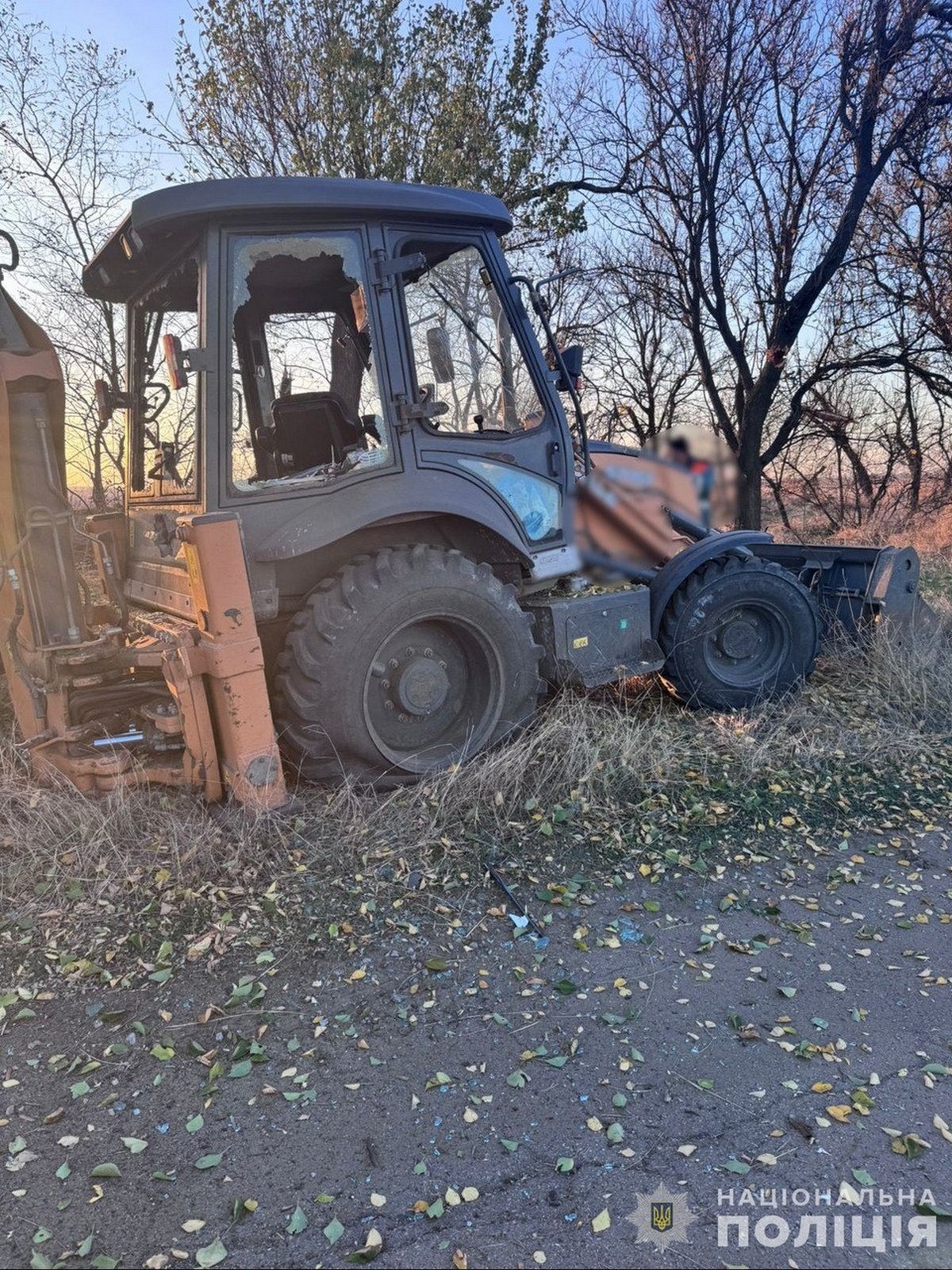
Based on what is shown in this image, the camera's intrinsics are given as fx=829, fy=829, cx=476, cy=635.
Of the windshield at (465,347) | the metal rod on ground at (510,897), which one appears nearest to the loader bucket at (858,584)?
the windshield at (465,347)

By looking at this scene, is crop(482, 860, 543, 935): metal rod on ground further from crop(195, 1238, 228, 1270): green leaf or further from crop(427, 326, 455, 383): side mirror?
crop(427, 326, 455, 383): side mirror

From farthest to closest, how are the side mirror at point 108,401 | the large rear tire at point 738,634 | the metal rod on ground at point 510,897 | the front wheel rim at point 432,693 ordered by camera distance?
the large rear tire at point 738,634 < the side mirror at point 108,401 < the front wheel rim at point 432,693 < the metal rod on ground at point 510,897

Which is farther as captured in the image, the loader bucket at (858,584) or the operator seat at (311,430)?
the loader bucket at (858,584)

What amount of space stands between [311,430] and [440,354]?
81 centimetres

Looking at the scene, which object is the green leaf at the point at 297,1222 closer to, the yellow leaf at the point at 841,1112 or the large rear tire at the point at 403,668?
the yellow leaf at the point at 841,1112

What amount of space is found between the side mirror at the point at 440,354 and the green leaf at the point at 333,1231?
3308mm

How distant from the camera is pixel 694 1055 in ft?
8.11

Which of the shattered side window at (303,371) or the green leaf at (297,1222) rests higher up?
the shattered side window at (303,371)

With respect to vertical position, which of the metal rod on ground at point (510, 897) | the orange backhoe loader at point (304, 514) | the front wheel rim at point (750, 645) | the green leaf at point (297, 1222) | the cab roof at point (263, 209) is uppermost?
the cab roof at point (263, 209)

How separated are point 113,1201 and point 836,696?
462cm

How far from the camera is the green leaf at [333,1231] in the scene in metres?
1.93

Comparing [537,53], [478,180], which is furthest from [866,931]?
[537,53]

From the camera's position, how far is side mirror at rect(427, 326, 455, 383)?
3988 mm

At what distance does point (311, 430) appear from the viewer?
432 centimetres
